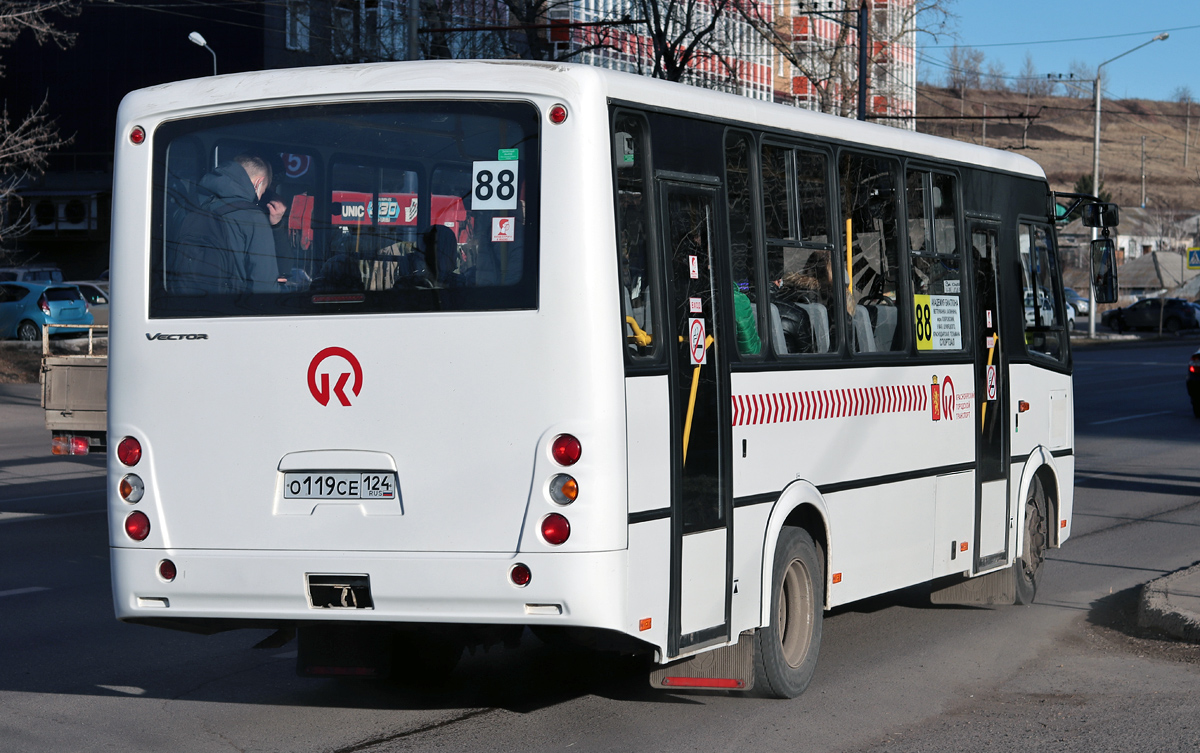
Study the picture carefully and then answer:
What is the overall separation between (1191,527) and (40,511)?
10.4 meters

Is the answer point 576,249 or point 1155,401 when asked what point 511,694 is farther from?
point 1155,401

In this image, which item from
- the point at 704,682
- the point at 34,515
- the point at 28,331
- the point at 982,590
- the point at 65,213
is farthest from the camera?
the point at 65,213

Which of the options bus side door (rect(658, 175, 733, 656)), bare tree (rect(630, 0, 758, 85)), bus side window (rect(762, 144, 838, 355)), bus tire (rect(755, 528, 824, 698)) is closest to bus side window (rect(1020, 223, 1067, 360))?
bus side window (rect(762, 144, 838, 355))

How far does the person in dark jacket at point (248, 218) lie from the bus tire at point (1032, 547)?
535 cm

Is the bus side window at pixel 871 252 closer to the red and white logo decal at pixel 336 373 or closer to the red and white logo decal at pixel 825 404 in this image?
the red and white logo decal at pixel 825 404

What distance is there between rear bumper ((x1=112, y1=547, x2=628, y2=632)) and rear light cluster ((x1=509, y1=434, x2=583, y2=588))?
3 centimetres

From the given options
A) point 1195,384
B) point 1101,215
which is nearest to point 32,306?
point 1195,384

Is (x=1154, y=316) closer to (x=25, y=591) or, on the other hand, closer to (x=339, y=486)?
(x=25, y=591)

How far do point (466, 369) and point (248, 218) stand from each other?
1191 millimetres

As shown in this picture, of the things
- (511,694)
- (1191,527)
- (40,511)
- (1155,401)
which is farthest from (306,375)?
(1155,401)

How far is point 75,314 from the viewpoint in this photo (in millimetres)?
36906

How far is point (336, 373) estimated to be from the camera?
6051mm

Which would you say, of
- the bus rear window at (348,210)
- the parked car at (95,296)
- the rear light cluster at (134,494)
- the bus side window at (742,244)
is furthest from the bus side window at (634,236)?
the parked car at (95,296)

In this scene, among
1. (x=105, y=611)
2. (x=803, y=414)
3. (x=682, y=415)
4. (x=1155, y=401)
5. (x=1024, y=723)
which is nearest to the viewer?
(x=682, y=415)
